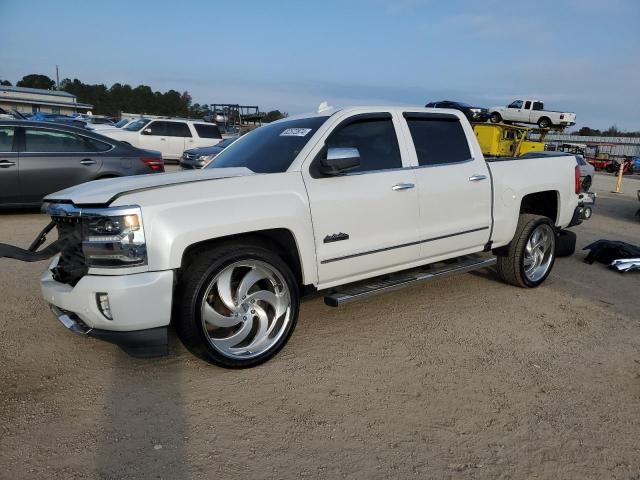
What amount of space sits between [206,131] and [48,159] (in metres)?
12.1

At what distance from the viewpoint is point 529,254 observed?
5.57 m

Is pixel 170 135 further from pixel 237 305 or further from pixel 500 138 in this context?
pixel 237 305

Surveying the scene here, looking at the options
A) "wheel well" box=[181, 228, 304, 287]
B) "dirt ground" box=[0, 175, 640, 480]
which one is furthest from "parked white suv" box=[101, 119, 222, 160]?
"wheel well" box=[181, 228, 304, 287]

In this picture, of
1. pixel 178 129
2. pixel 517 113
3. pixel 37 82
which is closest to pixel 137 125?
pixel 178 129

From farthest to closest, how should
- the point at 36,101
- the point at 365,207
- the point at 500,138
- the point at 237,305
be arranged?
the point at 36,101, the point at 500,138, the point at 365,207, the point at 237,305

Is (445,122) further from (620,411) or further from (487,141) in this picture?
(487,141)

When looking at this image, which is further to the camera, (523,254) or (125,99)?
(125,99)

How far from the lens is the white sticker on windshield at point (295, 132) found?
416cm

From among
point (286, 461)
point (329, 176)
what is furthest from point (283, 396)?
point (329, 176)

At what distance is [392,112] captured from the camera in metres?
4.47

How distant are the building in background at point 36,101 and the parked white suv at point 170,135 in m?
52.2

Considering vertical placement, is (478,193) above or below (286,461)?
above

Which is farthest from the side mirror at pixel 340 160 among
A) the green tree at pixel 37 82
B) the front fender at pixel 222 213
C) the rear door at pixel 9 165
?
the green tree at pixel 37 82

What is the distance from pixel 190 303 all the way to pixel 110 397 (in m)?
0.77
